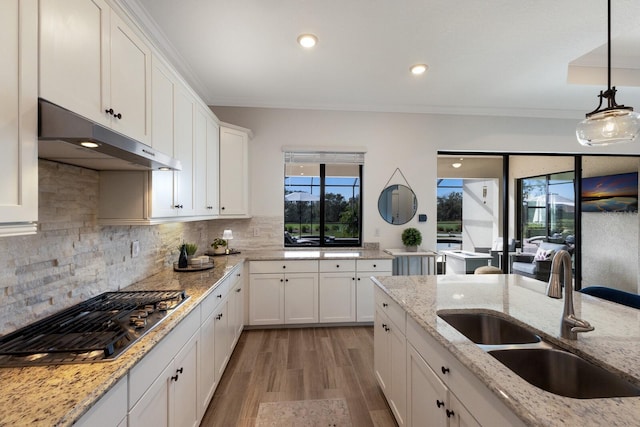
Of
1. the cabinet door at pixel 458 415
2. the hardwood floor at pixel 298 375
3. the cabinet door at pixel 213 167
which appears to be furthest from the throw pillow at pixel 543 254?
the cabinet door at pixel 213 167

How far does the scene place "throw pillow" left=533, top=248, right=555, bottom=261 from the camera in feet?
14.3

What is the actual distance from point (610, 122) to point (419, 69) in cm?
166

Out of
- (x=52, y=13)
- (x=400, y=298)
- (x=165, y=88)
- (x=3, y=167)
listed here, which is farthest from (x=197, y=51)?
(x=400, y=298)

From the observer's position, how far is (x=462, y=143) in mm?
4090

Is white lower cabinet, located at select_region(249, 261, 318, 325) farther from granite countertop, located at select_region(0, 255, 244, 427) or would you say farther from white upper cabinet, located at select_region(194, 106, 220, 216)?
granite countertop, located at select_region(0, 255, 244, 427)

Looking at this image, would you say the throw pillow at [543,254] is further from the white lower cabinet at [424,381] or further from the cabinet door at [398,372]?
the cabinet door at [398,372]

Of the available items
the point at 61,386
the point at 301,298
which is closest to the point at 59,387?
the point at 61,386

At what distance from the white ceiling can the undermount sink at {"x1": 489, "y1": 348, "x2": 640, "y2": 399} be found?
2.18 meters

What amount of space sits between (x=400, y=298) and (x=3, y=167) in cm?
185

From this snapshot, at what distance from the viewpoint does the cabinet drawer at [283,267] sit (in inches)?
132

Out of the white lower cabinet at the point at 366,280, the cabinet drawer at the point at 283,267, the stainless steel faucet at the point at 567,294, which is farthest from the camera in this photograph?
the white lower cabinet at the point at 366,280

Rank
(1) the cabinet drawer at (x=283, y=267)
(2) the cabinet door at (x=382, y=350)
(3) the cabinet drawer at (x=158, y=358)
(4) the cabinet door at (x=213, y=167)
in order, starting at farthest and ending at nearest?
1. (1) the cabinet drawer at (x=283, y=267)
2. (4) the cabinet door at (x=213, y=167)
3. (2) the cabinet door at (x=382, y=350)
4. (3) the cabinet drawer at (x=158, y=358)

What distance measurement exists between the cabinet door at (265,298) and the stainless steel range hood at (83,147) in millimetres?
1884

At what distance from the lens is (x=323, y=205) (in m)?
4.16
